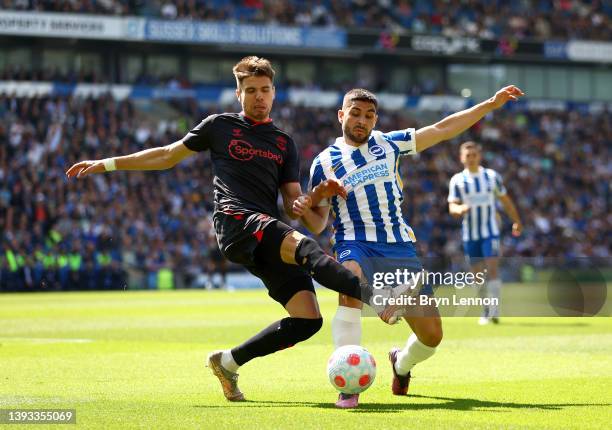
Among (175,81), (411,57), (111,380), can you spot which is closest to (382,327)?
(111,380)

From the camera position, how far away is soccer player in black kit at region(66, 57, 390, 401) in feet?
23.9

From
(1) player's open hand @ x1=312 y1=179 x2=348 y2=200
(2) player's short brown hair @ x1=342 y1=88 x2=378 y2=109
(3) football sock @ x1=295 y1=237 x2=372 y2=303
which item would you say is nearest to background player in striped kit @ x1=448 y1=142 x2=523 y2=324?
(2) player's short brown hair @ x1=342 y1=88 x2=378 y2=109

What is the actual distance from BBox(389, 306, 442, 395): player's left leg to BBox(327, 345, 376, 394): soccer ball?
2.74 feet

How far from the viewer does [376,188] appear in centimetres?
793

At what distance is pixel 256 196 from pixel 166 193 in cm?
2733

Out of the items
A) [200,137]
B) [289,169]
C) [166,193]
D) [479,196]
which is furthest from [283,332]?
[166,193]

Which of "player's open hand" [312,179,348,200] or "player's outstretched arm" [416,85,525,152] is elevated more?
"player's outstretched arm" [416,85,525,152]

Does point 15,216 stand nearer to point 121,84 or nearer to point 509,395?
point 121,84

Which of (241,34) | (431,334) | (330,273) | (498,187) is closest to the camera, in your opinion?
(330,273)

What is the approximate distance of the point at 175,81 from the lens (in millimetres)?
40750

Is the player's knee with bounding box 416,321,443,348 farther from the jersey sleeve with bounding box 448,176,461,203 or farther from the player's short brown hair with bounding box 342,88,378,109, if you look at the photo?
the jersey sleeve with bounding box 448,176,461,203

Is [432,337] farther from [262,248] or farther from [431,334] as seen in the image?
[262,248]

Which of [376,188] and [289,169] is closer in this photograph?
[289,169]

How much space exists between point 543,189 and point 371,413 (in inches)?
1445
